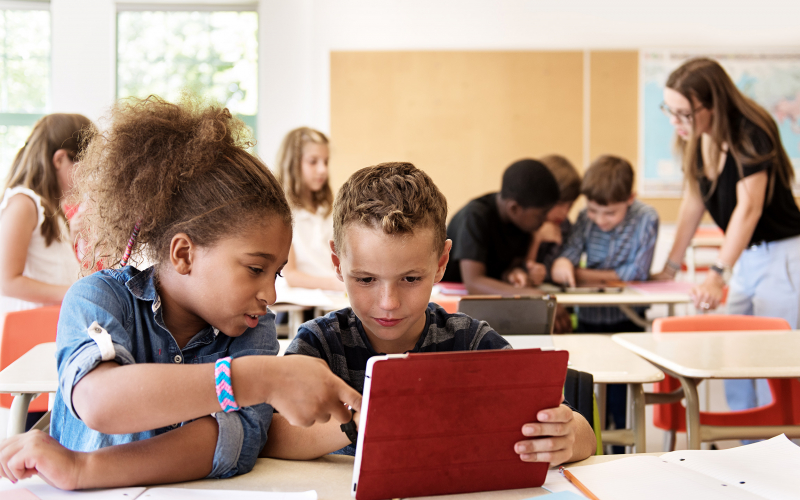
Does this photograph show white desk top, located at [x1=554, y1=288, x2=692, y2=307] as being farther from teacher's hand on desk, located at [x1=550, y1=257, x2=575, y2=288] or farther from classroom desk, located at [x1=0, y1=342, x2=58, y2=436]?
classroom desk, located at [x1=0, y1=342, x2=58, y2=436]

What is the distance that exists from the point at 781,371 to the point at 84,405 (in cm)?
159

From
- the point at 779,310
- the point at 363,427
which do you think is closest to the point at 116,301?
the point at 363,427

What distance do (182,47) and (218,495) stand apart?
228 inches

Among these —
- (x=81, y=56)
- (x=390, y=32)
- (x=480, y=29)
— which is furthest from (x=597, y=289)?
(x=81, y=56)

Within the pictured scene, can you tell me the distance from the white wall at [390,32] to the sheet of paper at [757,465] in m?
5.32

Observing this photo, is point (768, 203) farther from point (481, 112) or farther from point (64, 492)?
point (481, 112)

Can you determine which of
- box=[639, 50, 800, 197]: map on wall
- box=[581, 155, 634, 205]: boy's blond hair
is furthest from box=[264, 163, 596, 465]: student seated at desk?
box=[639, 50, 800, 197]: map on wall

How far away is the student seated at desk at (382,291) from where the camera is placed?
101 cm

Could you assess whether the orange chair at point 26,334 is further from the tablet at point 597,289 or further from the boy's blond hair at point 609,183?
the boy's blond hair at point 609,183

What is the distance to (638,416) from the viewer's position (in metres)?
1.82

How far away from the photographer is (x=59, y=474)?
32.4 inches

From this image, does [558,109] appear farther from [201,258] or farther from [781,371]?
[201,258]

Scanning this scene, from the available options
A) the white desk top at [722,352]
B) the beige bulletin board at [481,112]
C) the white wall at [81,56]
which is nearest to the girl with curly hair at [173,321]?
the white desk top at [722,352]

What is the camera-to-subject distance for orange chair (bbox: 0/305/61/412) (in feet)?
6.30
